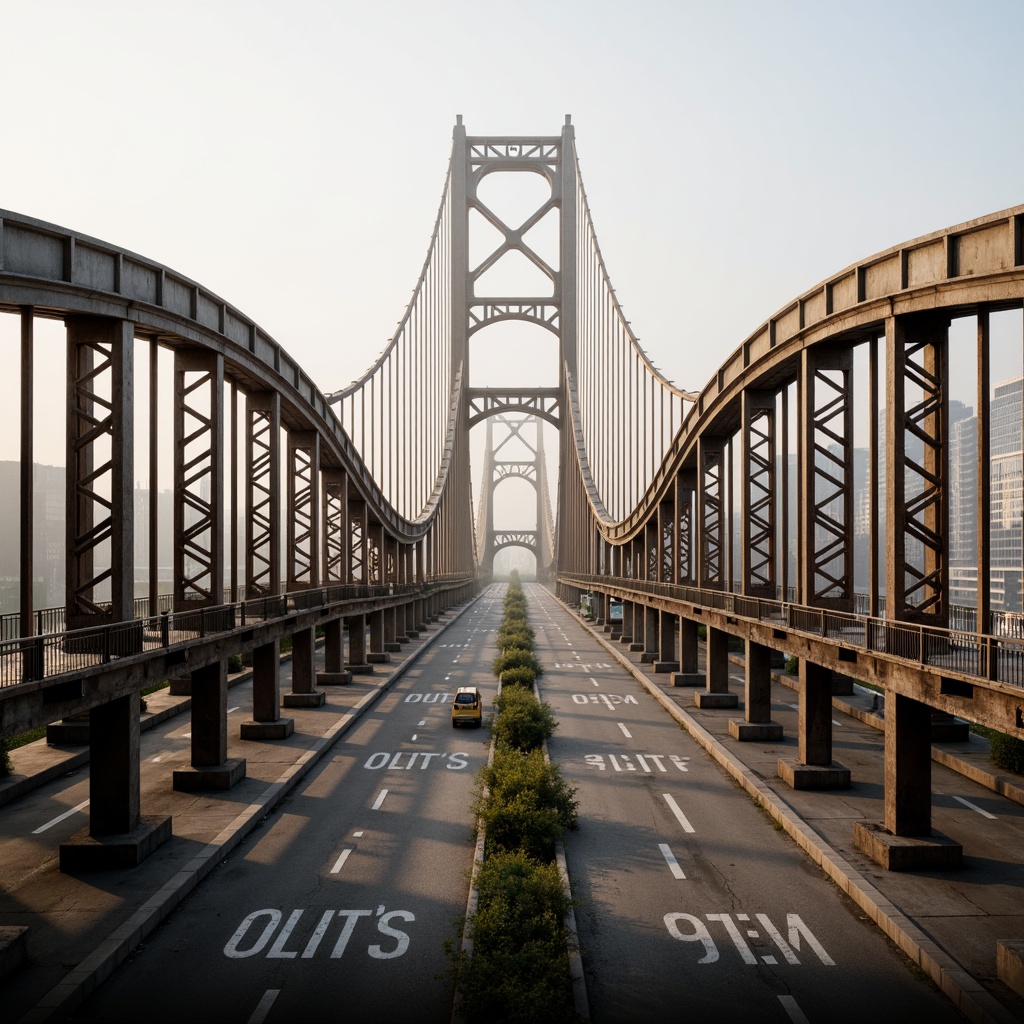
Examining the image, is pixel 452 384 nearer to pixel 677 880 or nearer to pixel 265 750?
pixel 265 750

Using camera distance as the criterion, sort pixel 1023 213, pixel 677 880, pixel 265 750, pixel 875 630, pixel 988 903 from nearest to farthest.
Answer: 1. pixel 1023 213
2. pixel 988 903
3. pixel 677 880
4. pixel 875 630
5. pixel 265 750

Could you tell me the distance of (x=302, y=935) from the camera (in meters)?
13.8

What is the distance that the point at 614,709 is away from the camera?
34.0 metres

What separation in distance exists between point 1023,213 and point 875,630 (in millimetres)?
8432

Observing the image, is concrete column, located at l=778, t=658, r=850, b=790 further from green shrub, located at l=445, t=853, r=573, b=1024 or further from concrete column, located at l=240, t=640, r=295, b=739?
concrete column, located at l=240, t=640, r=295, b=739

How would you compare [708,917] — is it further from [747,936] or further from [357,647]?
[357,647]

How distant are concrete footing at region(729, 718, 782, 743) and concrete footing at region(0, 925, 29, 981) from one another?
65.9ft

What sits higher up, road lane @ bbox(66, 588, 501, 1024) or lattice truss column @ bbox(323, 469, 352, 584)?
lattice truss column @ bbox(323, 469, 352, 584)

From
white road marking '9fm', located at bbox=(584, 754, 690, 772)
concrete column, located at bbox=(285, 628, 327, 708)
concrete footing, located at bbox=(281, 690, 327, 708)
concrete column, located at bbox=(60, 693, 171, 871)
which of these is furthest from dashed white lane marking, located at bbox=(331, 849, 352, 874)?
concrete footing, located at bbox=(281, 690, 327, 708)

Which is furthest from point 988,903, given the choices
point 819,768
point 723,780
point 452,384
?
point 452,384

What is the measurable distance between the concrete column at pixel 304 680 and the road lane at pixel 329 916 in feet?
28.1

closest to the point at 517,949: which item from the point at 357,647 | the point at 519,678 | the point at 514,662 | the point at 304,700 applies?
the point at 304,700

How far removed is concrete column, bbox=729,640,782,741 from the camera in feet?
89.2

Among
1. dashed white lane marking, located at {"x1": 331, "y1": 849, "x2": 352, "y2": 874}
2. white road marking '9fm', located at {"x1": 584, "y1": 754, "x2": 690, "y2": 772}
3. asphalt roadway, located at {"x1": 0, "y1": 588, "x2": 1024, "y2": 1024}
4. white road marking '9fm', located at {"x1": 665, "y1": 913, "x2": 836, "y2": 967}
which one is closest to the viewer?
asphalt roadway, located at {"x1": 0, "y1": 588, "x2": 1024, "y2": 1024}
